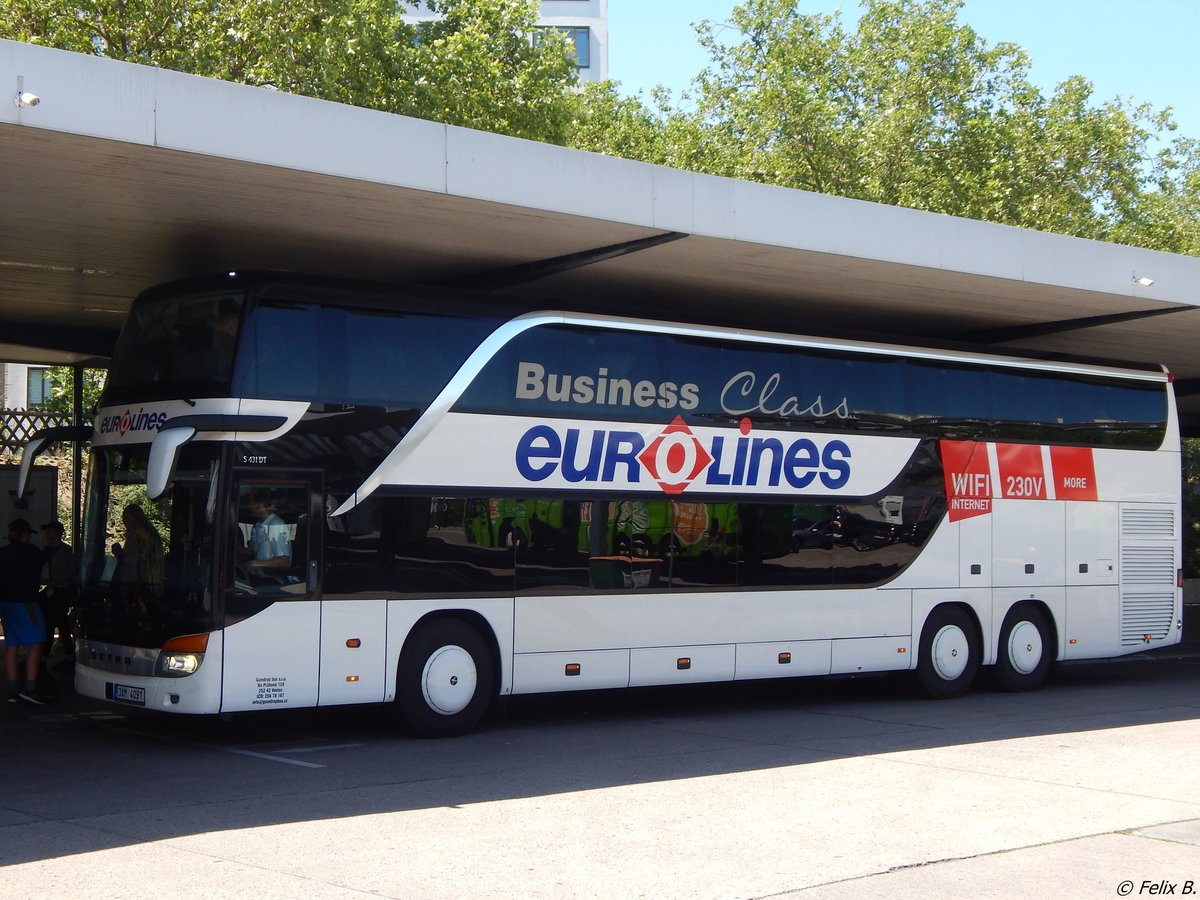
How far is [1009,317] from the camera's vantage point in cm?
1712

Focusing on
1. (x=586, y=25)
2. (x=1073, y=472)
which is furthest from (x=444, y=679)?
(x=586, y=25)

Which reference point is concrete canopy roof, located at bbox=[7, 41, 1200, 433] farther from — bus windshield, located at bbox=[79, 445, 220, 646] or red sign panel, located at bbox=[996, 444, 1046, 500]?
bus windshield, located at bbox=[79, 445, 220, 646]

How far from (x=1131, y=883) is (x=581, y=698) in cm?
878

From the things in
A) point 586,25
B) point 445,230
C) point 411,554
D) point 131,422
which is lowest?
point 411,554

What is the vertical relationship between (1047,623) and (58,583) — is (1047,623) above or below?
below

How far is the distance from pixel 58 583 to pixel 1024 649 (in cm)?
1079

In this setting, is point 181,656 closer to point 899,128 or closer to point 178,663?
point 178,663

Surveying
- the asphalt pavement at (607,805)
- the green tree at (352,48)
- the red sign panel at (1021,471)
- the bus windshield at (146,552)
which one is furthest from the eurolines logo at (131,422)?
the green tree at (352,48)

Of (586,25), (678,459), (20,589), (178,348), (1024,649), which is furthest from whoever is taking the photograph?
(586,25)

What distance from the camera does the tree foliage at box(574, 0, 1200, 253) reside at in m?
36.6

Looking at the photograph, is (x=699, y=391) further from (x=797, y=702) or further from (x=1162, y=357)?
(x=1162, y=357)

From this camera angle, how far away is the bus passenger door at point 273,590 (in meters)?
10.2

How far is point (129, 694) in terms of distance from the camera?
10.4 m

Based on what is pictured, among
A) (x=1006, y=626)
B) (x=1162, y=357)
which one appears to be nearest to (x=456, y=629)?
(x=1006, y=626)
